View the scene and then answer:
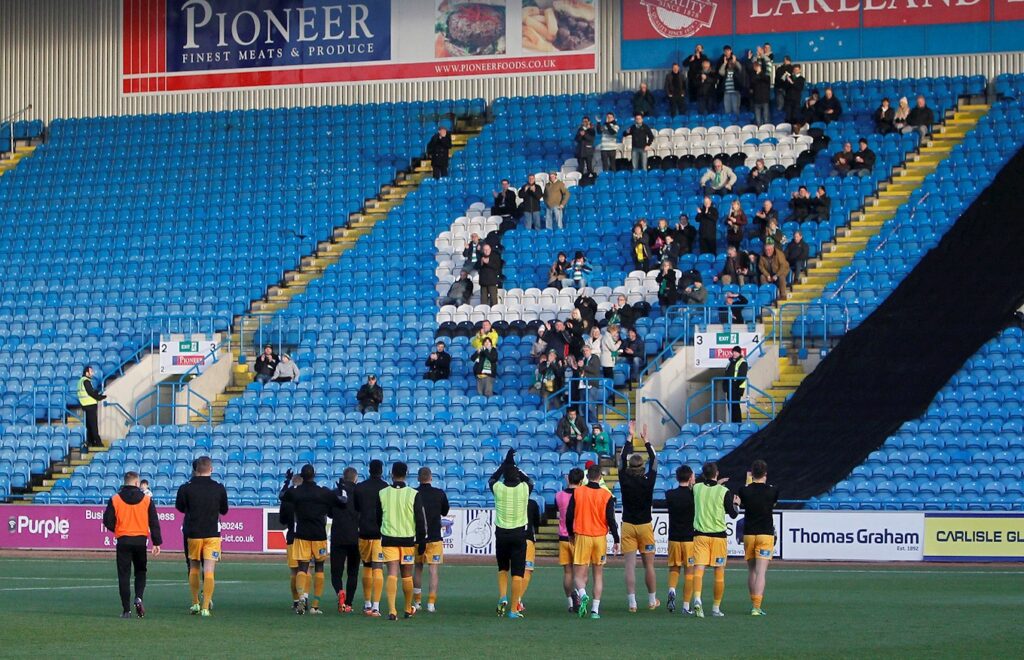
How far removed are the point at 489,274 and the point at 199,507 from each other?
17.8 metres

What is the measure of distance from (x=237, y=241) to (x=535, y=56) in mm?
9195

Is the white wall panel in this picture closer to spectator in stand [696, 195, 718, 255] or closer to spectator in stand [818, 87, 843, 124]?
spectator in stand [818, 87, 843, 124]

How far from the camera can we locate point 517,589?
61.1 feet

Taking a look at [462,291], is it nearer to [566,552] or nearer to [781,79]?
[781,79]

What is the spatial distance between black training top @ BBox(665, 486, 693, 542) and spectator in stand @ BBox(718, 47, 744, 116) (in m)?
22.1

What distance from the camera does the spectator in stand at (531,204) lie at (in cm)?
3819

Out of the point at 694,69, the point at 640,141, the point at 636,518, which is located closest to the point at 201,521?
the point at 636,518

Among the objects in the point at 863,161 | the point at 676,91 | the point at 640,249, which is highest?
the point at 676,91

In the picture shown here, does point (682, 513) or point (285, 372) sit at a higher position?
point (285, 372)

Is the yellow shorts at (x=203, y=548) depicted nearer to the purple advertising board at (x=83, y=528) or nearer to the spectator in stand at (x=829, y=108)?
the purple advertising board at (x=83, y=528)

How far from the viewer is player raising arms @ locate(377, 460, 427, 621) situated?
61.5 feet

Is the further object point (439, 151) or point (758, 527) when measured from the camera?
point (439, 151)

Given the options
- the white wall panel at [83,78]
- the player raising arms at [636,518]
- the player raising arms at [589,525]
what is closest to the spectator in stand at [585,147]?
the white wall panel at [83,78]

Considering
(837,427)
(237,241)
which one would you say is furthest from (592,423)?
(237,241)
